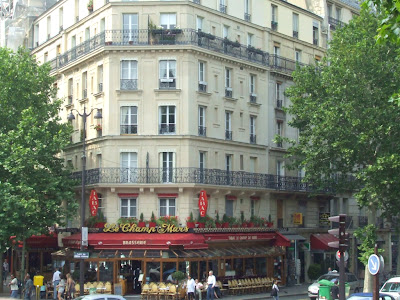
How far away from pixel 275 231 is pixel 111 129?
42.4ft

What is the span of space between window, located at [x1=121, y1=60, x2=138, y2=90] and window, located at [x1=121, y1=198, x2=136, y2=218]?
6.67m

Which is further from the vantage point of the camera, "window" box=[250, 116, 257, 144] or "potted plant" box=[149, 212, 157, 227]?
"window" box=[250, 116, 257, 144]

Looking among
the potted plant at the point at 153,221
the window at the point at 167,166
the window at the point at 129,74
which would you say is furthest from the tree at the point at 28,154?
the window at the point at 167,166

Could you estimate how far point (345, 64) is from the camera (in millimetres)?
39594

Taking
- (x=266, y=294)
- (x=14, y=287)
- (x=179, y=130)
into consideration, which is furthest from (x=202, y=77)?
(x=14, y=287)

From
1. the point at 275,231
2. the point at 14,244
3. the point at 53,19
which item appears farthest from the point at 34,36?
the point at 275,231

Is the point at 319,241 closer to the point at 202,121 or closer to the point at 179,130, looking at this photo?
the point at 202,121

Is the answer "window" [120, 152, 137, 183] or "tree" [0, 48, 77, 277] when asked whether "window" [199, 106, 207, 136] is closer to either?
"window" [120, 152, 137, 183]

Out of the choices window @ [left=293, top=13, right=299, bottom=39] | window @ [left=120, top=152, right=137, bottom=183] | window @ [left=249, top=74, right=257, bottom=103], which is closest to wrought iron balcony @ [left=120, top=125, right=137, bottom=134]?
window @ [left=120, top=152, right=137, bottom=183]

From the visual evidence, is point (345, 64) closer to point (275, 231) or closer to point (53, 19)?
point (275, 231)

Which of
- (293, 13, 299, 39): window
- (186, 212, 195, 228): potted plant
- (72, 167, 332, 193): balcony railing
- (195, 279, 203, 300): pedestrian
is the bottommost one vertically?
(195, 279, 203, 300): pedestrian

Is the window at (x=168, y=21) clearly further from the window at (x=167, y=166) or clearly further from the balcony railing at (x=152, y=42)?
the window at (x=167, y=166)

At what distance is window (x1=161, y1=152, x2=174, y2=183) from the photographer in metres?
40.9

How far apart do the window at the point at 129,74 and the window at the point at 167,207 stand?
6919 mm
